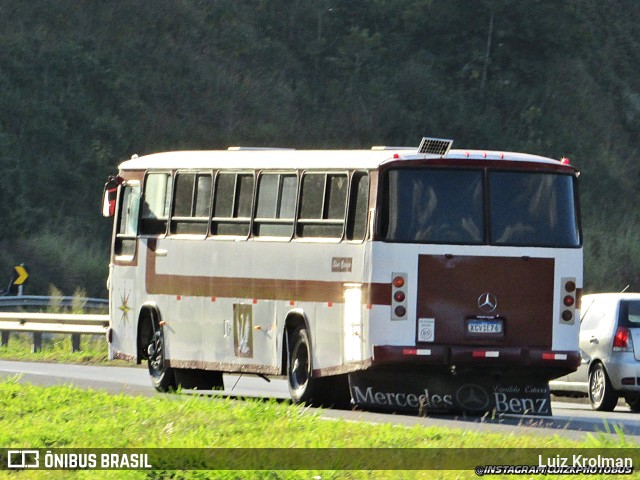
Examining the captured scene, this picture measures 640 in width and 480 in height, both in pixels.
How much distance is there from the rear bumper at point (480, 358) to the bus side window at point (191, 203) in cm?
412

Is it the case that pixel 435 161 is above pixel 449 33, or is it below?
below

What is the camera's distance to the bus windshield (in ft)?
58.9

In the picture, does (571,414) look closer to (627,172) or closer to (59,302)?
(59,302)

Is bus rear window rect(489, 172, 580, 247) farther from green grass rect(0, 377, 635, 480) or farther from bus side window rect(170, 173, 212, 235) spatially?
bus side window rect(170, 173, 212, 235)

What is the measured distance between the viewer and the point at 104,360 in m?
30.0

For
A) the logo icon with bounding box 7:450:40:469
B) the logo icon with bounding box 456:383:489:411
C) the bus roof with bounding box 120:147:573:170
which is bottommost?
the logo icon with bounding box 7:450:40:469

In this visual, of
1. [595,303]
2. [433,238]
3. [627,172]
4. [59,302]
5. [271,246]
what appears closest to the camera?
[433,238]

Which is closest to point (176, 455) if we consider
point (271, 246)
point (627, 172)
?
point (271, 246)

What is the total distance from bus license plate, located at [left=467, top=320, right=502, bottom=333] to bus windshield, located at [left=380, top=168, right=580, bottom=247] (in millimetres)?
844

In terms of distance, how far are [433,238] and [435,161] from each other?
2.72 ft

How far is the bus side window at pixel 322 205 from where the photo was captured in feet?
61.0

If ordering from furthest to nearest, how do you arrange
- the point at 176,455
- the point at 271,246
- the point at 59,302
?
the point at 59,302 → the point at 271,246 → the point at 176,455

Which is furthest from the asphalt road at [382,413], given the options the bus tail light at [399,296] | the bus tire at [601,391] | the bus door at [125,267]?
the bus tail light at [399,296]

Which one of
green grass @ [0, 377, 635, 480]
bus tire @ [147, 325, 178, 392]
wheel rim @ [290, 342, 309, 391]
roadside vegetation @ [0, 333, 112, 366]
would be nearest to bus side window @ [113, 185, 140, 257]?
bus tire @ [147, 325, 178, 392]
